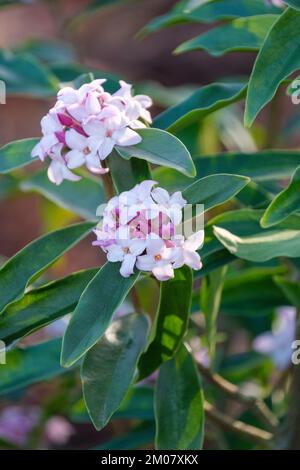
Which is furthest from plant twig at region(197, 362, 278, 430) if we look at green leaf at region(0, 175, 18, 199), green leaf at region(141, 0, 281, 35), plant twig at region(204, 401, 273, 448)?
green leaf at region(0, 175, 18, 199)

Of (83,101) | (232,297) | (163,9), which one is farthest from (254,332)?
(163,9)

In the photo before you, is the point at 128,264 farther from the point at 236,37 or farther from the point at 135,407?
the point at 135,407

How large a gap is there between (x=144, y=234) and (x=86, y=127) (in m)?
0.14

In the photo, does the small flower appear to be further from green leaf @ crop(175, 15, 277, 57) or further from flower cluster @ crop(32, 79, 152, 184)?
green leaf @ crop(175, 15, 277, 57)

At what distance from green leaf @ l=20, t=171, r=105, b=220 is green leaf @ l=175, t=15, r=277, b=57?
0.30 m

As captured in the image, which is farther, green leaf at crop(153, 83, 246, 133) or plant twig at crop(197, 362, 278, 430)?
plant twig at crop(197, 362, 278, 430)

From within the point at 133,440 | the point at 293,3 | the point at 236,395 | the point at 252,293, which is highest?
the point at 293,3

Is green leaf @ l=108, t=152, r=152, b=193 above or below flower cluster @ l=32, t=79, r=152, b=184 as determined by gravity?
below

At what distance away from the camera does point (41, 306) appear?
105cm

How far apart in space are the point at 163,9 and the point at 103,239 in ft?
10.7

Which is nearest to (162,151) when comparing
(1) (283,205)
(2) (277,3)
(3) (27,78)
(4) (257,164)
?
(1) (283,205)

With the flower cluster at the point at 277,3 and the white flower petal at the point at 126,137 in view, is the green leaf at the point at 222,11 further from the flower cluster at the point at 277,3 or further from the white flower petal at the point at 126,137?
the white flower petal at the point at 126,137

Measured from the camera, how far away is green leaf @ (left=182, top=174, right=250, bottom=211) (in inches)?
38.9

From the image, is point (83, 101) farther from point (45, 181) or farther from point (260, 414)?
point (260, 414)
